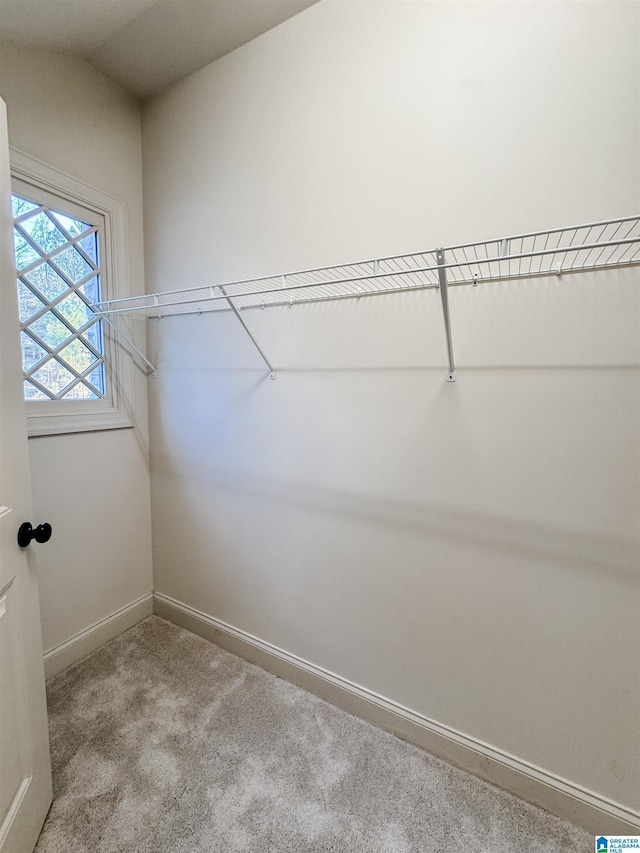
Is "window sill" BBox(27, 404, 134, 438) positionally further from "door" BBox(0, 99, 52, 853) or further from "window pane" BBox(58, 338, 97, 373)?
"door" BBox(0, 99, 52, 853)

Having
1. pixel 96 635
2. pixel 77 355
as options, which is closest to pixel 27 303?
pixel 77 355

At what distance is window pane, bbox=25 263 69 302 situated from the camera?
5.03ft

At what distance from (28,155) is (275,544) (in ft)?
6.01

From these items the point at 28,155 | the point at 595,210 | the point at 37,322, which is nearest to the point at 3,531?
the point at 37,322

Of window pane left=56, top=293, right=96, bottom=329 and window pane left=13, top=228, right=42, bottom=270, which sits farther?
window pane left=56, top=293, right=96, bottom=329

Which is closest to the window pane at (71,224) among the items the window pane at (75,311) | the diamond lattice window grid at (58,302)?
the diamond lattice window grid at (58,302)

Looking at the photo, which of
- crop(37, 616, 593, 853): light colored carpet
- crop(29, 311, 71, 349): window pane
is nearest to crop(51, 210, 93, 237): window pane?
crop(29, 311, 71, 349): window pane

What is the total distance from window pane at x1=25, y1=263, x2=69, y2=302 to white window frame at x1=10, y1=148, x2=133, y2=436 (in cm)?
17

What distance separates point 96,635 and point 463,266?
2203mm

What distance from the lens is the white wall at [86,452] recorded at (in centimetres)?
147

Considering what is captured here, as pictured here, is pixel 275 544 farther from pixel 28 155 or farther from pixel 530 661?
pixel 28 155

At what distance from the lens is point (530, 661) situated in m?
1.14

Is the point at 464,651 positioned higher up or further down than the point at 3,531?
further down

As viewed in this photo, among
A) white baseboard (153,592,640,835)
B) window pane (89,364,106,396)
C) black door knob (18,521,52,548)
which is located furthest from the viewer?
window pane (89,364,106,396)
